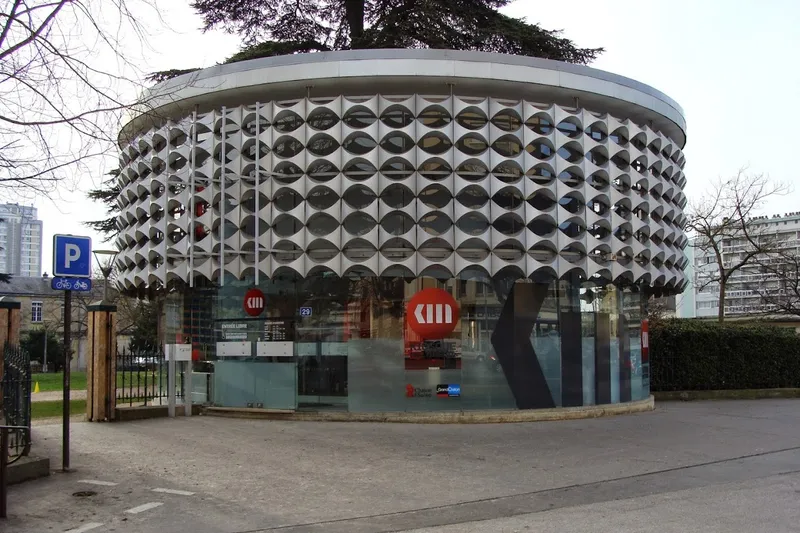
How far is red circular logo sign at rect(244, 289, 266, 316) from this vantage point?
1606 centimetres

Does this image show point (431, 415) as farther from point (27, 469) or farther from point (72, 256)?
point (27, 469)

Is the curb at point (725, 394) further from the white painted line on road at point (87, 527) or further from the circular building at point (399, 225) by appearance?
the white painted line on road at point (87, 527)

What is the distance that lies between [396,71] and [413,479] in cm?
863

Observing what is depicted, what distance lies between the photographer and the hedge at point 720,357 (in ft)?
74.4

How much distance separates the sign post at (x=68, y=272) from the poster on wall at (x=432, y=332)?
21.6ft

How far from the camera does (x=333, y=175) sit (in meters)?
15.4

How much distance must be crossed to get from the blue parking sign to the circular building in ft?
15.3

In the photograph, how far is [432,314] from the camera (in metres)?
15.1

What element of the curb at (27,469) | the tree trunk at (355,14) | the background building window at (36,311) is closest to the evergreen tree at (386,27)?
the tree trunk at (355,14)

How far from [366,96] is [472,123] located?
2.27 meters

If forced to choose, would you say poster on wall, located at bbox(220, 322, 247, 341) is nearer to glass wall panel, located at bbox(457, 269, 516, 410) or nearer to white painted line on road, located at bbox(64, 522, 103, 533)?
glass wall panel, located at bbox(457, 269, 516, 410)

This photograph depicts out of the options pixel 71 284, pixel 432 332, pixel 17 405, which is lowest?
pixel 17 405

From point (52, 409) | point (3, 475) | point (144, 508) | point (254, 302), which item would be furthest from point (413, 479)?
point (52, 409)

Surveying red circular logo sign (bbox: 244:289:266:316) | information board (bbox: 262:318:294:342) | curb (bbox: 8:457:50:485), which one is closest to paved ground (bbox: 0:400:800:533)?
curb (bbox: 8:457:50:485)
